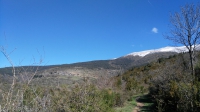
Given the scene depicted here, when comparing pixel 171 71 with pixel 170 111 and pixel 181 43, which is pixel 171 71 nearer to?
pixel 181 43

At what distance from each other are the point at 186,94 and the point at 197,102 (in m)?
0.81

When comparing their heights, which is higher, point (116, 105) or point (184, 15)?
point (184, 15)

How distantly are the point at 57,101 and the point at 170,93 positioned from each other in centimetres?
640

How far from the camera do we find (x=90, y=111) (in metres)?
7.35

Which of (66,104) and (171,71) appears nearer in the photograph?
(66,104)

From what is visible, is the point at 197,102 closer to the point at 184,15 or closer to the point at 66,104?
the point at 66,104

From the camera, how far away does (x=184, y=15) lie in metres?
13.0

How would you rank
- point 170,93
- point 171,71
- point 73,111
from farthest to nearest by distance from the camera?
point 171,71 → point 170,93 → point 73,111

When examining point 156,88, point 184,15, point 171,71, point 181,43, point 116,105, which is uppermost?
point 184,15

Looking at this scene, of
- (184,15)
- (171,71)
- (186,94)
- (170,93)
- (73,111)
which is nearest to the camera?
(73,111)

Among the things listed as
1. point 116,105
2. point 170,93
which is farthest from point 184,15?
point 116,105

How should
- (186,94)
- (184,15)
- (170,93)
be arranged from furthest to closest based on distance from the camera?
(184,15) → (170,93) → (186,94)

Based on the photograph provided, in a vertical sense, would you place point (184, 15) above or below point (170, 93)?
above

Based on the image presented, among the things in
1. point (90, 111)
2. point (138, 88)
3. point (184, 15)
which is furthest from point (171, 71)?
point (138, 88)
